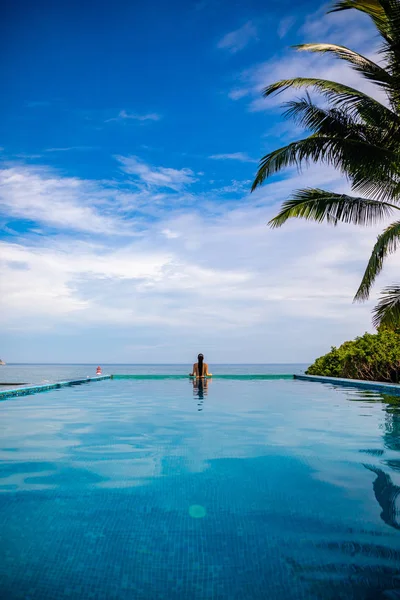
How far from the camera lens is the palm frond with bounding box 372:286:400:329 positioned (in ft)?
32.2

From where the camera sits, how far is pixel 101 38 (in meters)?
13.0

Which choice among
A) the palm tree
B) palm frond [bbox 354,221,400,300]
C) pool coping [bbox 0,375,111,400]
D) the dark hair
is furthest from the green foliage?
pool coping [bbox 0,375,111,400]

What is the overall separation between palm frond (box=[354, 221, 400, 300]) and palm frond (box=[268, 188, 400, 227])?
0.39 meters

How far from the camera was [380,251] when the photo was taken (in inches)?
384

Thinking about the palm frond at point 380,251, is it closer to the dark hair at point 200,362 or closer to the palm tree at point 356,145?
the palm tree at point 356,145

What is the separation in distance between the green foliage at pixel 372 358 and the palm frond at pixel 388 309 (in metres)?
A: 4.40

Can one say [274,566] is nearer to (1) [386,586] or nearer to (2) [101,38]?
(1) [386,586]

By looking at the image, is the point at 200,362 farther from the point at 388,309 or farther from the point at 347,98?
the point at 347,98

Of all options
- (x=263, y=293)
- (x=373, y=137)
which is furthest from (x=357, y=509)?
(x=263, y=293)

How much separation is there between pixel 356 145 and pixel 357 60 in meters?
1.62

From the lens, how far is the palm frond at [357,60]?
26.3 ft

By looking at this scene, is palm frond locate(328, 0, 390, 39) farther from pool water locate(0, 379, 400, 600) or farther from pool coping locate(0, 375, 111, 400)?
pool coping locate(0, 375, 111, 400)

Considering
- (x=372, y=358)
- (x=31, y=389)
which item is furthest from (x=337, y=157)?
(x=31, y=389)

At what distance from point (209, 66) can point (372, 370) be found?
11.7m
